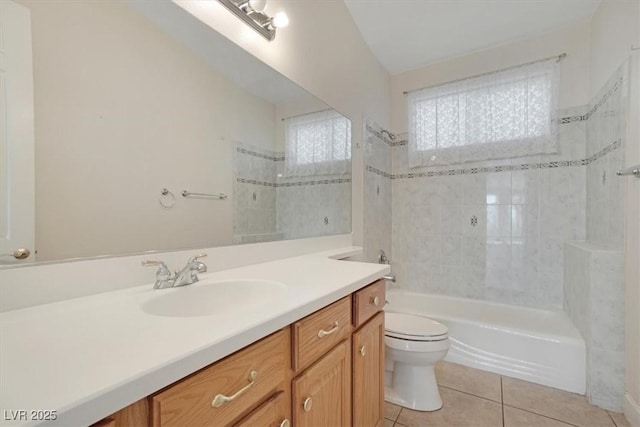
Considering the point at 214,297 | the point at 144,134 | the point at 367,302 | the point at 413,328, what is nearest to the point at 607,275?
the point at 413,328

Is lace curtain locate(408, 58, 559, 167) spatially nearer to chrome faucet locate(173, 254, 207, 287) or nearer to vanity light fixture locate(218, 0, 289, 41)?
vanity light fixture locate(218, 0, 289, 41)

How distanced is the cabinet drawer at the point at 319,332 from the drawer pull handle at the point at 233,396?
0.47ft

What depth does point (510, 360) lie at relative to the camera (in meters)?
1.98

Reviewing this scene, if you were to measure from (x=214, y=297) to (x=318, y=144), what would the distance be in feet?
4.00

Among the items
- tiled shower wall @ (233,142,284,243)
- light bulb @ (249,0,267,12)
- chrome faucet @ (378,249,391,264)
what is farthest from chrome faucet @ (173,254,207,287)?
chrome faucet @ (378,249,391,264)

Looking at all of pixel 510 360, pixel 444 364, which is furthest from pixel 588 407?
pixel 444 364

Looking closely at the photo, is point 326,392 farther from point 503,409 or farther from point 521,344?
point 521,344

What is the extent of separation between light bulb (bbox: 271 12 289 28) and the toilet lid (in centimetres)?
179

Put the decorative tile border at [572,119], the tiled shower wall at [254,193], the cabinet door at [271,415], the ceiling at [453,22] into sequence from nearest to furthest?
the cabinet door at [271,415], the tiled shower wall at [254,193], the ceiling at [453,22], the decorative tile border at [572,119]

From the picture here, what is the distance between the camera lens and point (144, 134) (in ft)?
3.25

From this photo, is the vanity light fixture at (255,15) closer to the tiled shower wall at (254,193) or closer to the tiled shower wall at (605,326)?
the tiled shower wall at (254,193)

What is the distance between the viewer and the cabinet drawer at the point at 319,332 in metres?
0.76

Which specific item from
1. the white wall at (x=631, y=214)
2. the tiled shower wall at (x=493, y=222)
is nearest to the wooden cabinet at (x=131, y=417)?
the white wall at (x=631, y=214)

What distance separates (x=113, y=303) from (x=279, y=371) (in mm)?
470
